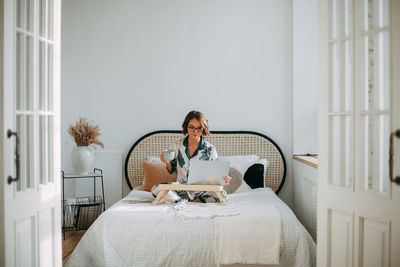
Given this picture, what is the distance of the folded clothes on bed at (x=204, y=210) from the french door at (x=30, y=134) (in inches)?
35.6

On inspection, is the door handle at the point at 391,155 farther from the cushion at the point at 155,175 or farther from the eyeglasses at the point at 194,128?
the cushion at the point at 155,175

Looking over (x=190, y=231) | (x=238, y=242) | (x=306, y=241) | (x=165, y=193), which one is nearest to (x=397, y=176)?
(x=306, y=241)

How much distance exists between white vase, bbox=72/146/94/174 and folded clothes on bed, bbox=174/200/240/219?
117cm

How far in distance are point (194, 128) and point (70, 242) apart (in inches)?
61.9

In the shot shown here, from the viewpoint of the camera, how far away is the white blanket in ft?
8.73

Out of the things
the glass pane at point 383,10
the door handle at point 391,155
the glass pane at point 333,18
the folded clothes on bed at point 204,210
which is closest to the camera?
the door handle at point 391,155

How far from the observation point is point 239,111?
13.8ft

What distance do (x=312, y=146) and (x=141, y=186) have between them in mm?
1812

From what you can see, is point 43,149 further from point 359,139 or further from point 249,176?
point 249,176

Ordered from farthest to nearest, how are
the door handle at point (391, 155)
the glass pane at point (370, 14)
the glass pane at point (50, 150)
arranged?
the glass pane at point (50, 150) < the glass pane at point (370, 14) < the door handle at point (391, 155)

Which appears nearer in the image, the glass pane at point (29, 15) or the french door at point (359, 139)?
the french door at point (359, 139)

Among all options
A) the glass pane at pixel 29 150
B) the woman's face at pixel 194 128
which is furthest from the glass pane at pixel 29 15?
the woman's face at pixel 194 128

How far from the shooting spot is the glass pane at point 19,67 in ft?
6.69

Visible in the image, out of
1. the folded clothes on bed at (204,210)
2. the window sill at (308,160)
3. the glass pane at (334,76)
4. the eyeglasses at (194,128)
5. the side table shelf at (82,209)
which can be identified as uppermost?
the glass pane at (334,76)
